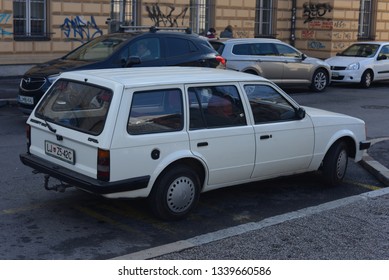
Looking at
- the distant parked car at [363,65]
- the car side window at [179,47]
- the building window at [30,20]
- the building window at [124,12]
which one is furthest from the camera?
the building window at [124,12]

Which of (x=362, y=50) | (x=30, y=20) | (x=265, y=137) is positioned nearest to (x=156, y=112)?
(x=265, y=137)

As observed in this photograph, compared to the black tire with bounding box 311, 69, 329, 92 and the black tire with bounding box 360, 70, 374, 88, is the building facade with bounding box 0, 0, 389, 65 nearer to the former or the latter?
the black tire with bounding box 311, 69, 329, 92

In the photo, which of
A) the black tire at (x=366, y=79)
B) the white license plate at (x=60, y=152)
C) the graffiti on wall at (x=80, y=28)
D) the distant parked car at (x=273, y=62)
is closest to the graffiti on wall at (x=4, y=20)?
the graffiti on wall at (x=80, y=28)

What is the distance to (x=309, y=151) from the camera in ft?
25.8

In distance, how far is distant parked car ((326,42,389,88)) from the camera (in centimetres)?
2097

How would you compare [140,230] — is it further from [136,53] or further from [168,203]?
[136,53]

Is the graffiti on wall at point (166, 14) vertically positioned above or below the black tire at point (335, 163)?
above

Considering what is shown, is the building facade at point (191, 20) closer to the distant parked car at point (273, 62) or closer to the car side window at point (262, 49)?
the distant parked car at point (273, 62)

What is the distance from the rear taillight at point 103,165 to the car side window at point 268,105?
6.41 ft

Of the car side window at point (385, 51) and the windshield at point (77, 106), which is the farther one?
the car side window at point (385, 51)

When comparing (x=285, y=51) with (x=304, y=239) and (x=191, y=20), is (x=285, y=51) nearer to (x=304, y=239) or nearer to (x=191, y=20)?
(x=191, y=20)

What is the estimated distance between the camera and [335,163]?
8195 millimetres

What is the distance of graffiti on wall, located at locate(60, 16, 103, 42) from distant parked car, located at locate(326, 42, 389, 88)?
7680 millimetres

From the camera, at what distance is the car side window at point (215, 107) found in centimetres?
686
